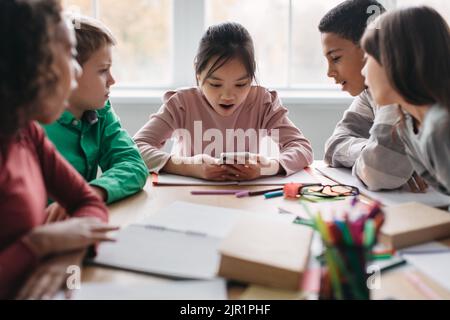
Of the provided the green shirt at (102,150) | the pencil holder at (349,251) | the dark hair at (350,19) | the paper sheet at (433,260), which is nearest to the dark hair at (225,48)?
the dark hair at (350,19)

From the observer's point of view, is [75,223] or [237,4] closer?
[75,223]

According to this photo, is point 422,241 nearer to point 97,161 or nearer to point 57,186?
point 57,186

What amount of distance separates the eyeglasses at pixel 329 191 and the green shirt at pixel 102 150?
0.39 m

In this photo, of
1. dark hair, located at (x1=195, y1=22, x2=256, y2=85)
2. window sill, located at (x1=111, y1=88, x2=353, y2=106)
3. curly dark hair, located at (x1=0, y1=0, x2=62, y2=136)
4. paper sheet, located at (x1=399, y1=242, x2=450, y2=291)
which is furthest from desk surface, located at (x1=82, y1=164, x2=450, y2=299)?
window sill, located at (x1=111, y1=88, x2=353, y2=106)

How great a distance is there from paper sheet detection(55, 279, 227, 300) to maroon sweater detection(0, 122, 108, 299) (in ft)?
0.25

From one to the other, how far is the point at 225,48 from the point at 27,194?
0.91 meters

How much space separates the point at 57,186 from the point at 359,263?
0.54 meters

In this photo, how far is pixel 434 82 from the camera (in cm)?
91

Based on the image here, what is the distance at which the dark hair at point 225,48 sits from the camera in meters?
1.48

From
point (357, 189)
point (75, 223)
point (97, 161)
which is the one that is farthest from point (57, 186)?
point (357, 189)

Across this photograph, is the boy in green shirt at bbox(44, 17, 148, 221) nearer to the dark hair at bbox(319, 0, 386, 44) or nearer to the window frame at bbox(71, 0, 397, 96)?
the dark hair at bbox(319, 0, 386, 44)

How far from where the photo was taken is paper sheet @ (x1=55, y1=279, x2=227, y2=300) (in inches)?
25.2

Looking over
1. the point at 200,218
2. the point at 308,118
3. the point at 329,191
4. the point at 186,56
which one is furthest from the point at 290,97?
the point at 200,218

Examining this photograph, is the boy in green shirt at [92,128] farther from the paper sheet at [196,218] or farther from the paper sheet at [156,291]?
the paper sheet at [156,291]
